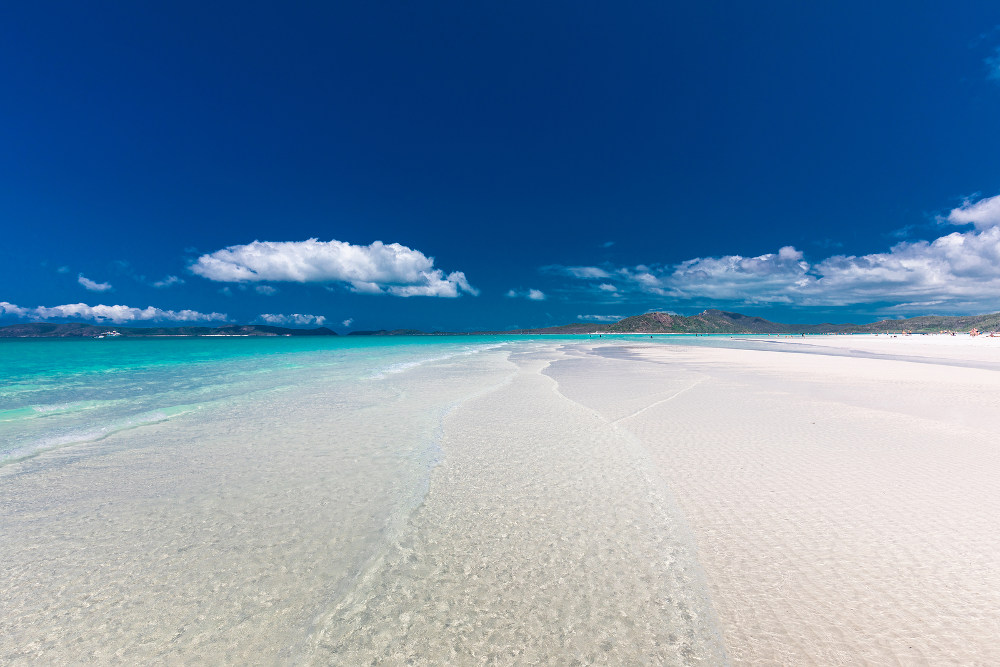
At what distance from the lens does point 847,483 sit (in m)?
6.72

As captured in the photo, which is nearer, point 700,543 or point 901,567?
point 901,567

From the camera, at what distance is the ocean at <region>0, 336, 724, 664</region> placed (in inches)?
139

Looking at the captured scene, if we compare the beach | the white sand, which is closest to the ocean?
the beach

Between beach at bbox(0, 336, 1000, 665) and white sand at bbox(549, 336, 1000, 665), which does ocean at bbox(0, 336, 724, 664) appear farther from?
white sand at bbox(549, 336, 1000, 665)

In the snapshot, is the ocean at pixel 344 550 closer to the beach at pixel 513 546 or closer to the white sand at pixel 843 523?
the beach at pixel 513 546

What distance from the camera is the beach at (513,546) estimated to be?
11.5 feet

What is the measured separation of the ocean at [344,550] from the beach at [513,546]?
0.03 meters

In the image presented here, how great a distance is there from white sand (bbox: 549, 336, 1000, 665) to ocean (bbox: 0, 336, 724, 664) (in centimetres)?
52

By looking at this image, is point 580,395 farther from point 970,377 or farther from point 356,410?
point 970,377

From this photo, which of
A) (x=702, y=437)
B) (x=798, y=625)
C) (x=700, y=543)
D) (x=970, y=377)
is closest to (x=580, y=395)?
(x=702, y=437)

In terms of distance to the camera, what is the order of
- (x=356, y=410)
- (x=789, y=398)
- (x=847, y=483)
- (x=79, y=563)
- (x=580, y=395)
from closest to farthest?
(x=79, y=563)
(x=847, y=483)
(x=356, y=410)
(x=789, y=398)
(x=580, y=395)

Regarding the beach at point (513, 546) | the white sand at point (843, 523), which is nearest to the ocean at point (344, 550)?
the beach at point (513, 546)

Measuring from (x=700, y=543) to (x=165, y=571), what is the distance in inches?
235

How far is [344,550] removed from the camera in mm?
5035
